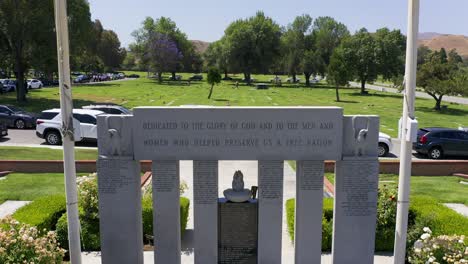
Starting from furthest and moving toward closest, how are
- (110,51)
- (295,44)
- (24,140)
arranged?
(110,51), (295,44), (24,140)

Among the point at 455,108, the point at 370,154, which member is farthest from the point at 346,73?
the point at 370,154

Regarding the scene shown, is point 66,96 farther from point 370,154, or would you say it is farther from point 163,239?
point 370,154

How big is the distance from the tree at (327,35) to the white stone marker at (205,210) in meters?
80.1

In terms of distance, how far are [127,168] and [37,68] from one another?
106ft

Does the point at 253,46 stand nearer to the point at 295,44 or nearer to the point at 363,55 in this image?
the point at 295,44

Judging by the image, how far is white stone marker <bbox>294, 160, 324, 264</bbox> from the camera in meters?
8.23

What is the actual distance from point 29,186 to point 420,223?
11.9m

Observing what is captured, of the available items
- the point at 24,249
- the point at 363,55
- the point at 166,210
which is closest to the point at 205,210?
the point at 166,210

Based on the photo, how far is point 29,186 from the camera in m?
14.5

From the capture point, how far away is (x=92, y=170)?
54.3 ft

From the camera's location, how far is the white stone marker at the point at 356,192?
26.8 ft

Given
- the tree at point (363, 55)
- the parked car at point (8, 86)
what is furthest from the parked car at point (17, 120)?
the tree at point (363, 55)

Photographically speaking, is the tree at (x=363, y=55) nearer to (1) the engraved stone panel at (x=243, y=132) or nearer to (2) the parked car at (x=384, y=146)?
(2) the parked car at (x=384, y=146)

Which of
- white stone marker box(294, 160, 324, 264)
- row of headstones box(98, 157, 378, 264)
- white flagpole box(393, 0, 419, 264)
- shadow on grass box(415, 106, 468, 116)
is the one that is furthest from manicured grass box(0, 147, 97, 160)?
shadow on grass box(415, 106, 468, 116)
